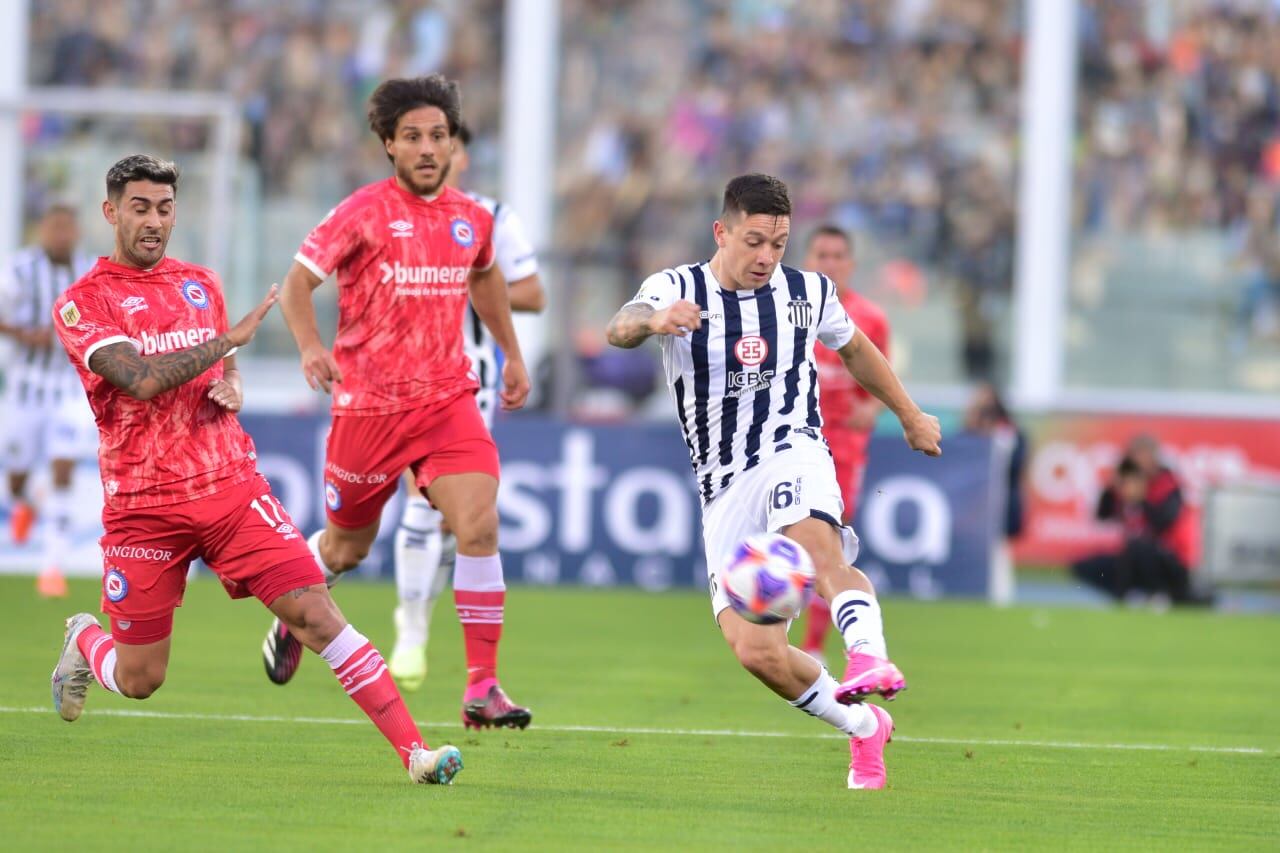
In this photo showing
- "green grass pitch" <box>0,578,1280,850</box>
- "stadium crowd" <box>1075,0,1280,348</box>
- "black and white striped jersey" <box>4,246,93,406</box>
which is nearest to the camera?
"green grass pitch" <box>0,578,1280,850</box>

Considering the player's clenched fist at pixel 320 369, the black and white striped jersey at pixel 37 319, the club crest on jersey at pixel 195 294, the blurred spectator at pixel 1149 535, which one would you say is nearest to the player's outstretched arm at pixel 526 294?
the player's clenched fist at pixel 320 369

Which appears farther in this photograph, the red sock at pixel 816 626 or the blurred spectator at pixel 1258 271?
the blurred spectator at pixel 1258 271

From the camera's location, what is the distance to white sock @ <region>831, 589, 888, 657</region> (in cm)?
612

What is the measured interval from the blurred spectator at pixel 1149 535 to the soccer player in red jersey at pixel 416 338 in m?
10.3

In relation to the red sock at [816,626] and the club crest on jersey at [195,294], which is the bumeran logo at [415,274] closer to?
the club crest on jersey at [195,294]

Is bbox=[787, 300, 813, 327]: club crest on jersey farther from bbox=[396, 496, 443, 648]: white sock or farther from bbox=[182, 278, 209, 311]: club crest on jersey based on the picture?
bbox=[396, 496, 443, 648]: white sock

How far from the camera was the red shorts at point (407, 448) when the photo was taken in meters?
7.61

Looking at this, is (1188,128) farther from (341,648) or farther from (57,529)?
(341,648)

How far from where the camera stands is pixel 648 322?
20.2 feet

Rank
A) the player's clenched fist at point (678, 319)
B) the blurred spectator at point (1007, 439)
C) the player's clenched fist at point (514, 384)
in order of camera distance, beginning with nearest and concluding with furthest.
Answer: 1. the player's clenched fist at point (678, 319)
2. the player's clenched fist at point (514, 384)
3. the blurred spectator at point (1007, 439)

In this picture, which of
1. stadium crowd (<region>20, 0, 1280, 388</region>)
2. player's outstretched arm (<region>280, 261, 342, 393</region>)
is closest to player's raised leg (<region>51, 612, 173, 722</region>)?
player's outstretched arm (<region>280, 261, 342, 393</region>)

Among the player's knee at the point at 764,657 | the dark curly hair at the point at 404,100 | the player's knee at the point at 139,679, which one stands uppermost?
the dark curly hair at the point at 404,100

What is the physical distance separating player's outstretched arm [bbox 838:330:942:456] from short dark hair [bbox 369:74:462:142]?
69.0 inches

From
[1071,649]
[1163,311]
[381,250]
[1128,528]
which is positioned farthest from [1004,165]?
[381,250]
